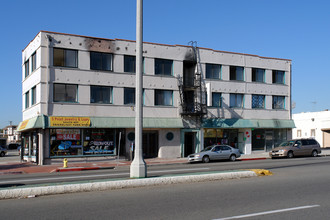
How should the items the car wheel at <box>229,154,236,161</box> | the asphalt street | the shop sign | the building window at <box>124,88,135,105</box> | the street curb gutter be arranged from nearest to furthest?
1. the asphalt street
2. the street curb gutter
3. the shop sign
4. the car wheel at <box>229,154,236,161</box>
5. the building window at <box>124,88,135,105</box>

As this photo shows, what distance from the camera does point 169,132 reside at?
31562 millimetres

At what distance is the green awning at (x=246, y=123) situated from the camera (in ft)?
109

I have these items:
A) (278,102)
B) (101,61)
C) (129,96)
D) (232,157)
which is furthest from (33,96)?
(278,102)

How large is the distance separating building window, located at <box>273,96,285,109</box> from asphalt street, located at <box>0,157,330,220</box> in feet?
86.5

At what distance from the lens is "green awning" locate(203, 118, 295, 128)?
109 feet

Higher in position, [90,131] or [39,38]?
[39,38]

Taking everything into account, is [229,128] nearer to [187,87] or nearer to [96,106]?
[187,87]

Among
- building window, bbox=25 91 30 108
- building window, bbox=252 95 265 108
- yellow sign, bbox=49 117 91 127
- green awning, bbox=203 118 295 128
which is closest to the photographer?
yellow sign, bbox=49 117 91 127

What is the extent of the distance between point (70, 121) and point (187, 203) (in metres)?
19.7

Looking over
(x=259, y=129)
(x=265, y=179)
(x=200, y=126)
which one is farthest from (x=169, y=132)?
(x=265, y=179)

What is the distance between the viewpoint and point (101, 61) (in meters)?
29.0

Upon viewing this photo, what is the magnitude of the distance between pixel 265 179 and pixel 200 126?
19.0m

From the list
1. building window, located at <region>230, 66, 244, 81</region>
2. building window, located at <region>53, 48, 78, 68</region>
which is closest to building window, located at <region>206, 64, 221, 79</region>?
building window, located at <region>230, 66, 244, 81</region>

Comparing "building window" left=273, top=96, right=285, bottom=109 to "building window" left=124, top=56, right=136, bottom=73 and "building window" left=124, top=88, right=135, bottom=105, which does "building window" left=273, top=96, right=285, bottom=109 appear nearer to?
"building window" left=124, top=88, right=135, bottom=105
